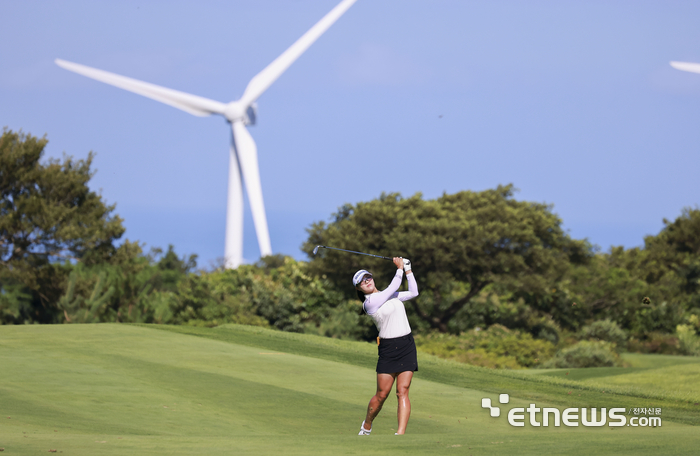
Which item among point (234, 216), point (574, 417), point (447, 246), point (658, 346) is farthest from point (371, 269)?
point (574, 417)

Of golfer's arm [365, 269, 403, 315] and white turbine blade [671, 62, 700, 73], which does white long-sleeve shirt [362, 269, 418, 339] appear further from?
white turbine blade [671, 62, 700, 73]

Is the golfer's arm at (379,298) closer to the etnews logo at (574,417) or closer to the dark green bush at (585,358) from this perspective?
the etnews logo at (574,417)

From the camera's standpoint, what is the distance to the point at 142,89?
48.6m

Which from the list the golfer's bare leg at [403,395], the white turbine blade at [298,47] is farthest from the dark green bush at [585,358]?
the white turbine blade at [298,47]

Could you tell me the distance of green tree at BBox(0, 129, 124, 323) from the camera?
43.6 m

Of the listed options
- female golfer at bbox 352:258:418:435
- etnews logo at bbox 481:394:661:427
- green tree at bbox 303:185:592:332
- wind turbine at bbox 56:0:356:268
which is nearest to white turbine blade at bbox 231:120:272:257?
wind turbine at bbox 56:0:356:268

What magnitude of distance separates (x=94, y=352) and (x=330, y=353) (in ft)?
20.5

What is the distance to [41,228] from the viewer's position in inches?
1734

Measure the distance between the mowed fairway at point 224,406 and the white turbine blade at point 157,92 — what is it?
30.5m

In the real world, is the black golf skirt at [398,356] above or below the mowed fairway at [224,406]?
above

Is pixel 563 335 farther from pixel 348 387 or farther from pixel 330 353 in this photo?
pixel 348 387

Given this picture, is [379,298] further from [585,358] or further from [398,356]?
[585,358]

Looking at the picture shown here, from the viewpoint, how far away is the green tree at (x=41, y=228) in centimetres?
4356

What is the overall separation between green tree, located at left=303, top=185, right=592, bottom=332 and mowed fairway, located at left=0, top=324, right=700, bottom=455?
16582mm
